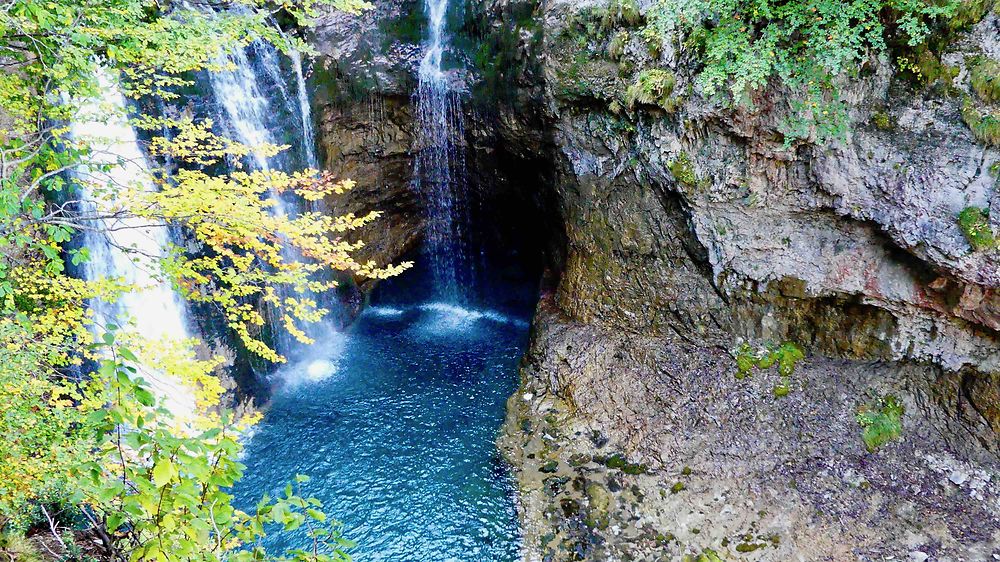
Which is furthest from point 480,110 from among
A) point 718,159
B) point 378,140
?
point 718,159

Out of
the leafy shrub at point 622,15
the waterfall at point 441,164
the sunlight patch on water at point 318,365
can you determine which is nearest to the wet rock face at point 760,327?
the leafy shrub at point 622,15

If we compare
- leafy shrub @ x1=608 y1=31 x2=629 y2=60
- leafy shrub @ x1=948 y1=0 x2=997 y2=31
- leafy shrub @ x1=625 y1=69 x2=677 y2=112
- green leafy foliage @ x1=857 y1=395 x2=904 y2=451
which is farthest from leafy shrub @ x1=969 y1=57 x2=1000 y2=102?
leafy shrub @ x1=608 y1=31 x2=629 y2=60

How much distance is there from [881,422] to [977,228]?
3.51 m

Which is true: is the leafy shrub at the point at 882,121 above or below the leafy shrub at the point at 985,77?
below

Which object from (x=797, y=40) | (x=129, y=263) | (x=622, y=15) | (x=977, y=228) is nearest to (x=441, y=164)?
(x=622, y=15)

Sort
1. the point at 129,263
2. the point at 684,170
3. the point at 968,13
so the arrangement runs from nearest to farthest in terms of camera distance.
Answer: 1. the point at 968,13
2. the point at 129,263
3. the point at 684,170

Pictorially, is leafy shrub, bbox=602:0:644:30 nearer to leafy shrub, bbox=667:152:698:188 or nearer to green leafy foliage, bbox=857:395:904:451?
leafy shrub, bbox=667:152:698:188

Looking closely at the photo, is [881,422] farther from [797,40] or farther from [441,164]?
[441,164]

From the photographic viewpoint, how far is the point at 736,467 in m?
10.2

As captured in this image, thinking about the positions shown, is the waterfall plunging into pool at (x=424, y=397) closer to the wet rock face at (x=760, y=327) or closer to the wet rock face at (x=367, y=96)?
the wet rock face at (x=367, y=96)

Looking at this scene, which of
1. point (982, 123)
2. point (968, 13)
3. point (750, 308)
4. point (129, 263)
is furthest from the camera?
point (750, 308)

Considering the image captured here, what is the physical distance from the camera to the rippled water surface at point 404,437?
9766 millimetres

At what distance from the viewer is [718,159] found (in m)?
10.5

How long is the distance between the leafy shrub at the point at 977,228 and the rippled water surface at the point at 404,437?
27.3 ft
